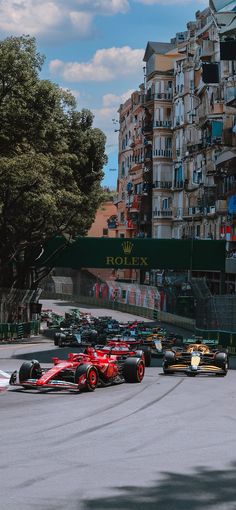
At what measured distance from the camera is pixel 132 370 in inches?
831

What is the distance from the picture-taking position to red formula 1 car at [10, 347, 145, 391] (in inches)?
717

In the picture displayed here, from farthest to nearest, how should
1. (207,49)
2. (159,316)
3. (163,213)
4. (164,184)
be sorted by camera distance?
(164,184), (163,213), (207,49), (159,316)

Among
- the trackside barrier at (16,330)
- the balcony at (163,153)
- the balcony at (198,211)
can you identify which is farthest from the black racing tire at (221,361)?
the balcony at (163,153)

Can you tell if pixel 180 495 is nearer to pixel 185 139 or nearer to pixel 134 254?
pixel 134 254

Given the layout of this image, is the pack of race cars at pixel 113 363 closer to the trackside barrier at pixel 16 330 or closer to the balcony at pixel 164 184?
the trackside barrier at pixel 16 330

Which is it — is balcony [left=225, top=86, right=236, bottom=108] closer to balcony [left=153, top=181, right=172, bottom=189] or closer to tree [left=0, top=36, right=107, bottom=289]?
tree [left=0, top=36, right=107, bottom=289]

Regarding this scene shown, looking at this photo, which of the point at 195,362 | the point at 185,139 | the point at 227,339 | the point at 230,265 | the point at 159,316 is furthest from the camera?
the point at 185,139

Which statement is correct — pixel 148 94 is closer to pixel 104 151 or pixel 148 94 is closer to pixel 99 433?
pixel 104 151

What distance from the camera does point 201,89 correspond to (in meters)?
70.3

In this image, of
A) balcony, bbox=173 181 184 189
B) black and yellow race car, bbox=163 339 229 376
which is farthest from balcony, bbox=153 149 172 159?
black and yellow race car, bbox=163 339 229 376

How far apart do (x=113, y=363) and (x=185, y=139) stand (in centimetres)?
6180

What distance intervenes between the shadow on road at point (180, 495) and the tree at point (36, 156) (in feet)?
89.1

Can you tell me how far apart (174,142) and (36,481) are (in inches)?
3039

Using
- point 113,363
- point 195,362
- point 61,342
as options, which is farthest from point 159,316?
point 113,363
